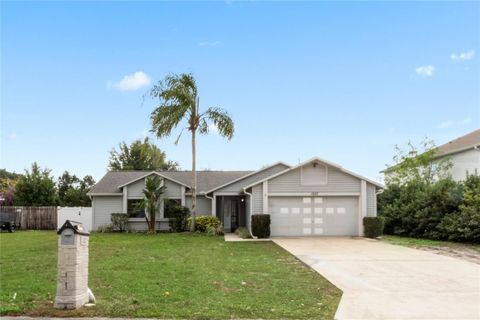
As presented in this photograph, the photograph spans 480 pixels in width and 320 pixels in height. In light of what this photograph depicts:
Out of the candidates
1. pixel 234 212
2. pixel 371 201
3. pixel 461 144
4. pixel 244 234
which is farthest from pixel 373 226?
pixel 461 144

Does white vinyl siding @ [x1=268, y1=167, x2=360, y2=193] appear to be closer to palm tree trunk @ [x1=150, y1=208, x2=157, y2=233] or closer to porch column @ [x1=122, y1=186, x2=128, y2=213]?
palm tree trunk @ [x1=150, y1=208, x2=157, y2=233]

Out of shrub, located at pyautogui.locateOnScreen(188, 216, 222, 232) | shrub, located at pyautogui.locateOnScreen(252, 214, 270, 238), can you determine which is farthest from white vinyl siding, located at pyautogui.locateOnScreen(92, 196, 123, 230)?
shrub, located at pyautogui.locateOnScreen(252, 214, 270, 238)

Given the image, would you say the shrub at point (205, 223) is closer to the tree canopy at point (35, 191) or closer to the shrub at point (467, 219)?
the shrub at point (467, 219)

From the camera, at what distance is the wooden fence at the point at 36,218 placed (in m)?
29.0

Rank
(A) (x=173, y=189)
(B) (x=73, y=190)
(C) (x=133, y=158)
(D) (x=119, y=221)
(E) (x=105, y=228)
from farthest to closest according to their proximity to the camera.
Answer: (C) (x=133, y=158), (B) (x=73, y=190), (A) (x=173, y=189), (E) (x=105, y=228), (D) (x=119, y=221)

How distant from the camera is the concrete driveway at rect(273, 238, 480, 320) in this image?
6.77m

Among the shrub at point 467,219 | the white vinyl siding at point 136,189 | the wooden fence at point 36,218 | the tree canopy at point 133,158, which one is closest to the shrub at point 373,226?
the shrub at point 467,219

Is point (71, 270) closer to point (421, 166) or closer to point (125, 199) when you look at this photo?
point (125, 199)

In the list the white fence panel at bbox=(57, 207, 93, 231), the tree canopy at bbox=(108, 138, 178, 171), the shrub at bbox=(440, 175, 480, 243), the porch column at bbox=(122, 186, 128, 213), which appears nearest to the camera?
the shrub at bbox=(440, 175, 480, 243)

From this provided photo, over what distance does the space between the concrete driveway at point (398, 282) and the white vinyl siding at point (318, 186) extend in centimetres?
664

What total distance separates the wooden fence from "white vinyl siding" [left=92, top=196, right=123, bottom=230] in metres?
4.31

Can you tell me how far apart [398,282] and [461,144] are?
21227mm

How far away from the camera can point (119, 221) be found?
2556cm

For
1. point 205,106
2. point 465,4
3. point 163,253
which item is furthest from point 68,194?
point 465,4
